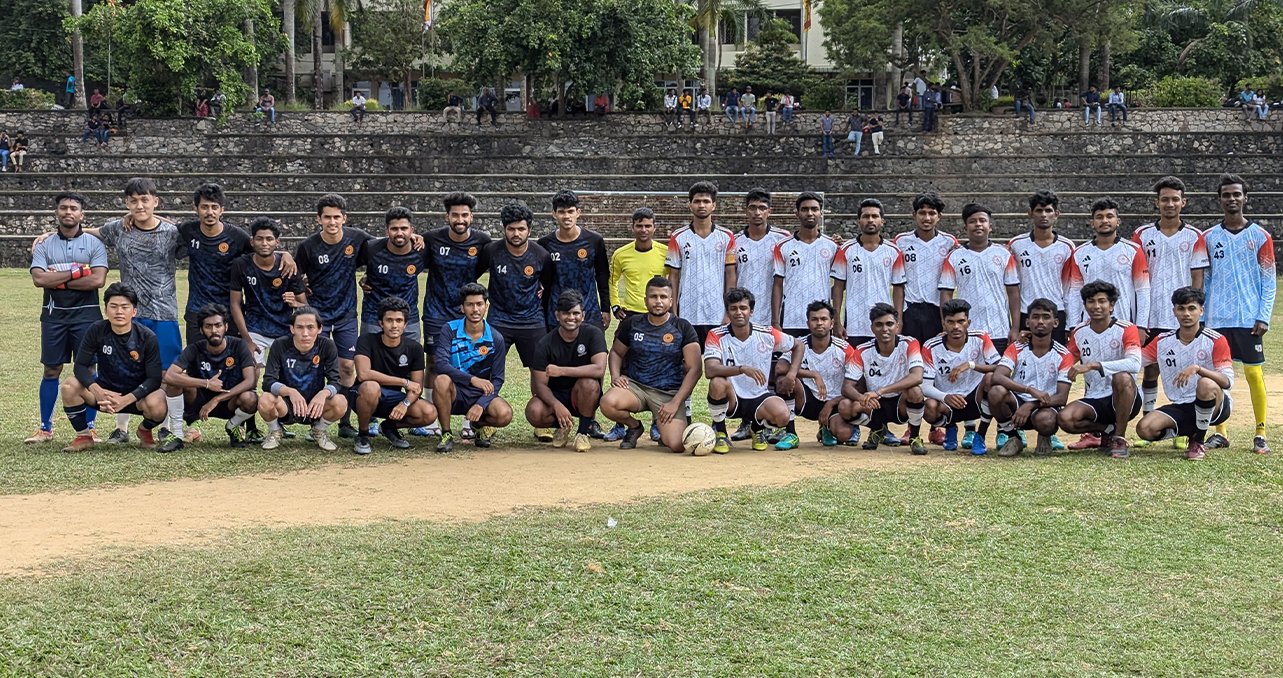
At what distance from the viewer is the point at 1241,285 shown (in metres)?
9.54

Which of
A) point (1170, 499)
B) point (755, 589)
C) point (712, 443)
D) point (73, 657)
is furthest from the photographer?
point (712, 443)

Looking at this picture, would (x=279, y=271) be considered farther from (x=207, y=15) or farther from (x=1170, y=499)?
(x=207, y=15)

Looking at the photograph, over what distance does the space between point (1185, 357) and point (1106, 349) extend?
62 cm

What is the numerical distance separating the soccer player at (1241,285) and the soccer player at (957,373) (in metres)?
1.88

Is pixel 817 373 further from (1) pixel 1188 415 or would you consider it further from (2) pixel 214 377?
(2) pixel 214 377

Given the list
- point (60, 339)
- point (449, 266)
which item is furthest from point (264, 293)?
point (60, 339)

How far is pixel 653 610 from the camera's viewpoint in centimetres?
550

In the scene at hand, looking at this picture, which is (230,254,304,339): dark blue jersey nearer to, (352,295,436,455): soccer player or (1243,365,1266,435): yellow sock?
(352,295,436,455): soccer player

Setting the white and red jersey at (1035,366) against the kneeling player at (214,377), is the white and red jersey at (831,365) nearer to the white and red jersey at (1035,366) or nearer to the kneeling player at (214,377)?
the white and red jersey at (1035,366)

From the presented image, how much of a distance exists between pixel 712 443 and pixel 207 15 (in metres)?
31.3

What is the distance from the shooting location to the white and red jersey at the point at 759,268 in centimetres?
1026

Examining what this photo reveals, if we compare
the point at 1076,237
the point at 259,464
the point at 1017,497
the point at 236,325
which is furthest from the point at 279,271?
the point at 1076,237

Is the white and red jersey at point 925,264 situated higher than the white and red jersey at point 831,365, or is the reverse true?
the white and red jersey at point 925,264

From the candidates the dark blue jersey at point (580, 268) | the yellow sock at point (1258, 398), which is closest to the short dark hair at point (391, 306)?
the dark blue jersey at point (580, 268)
